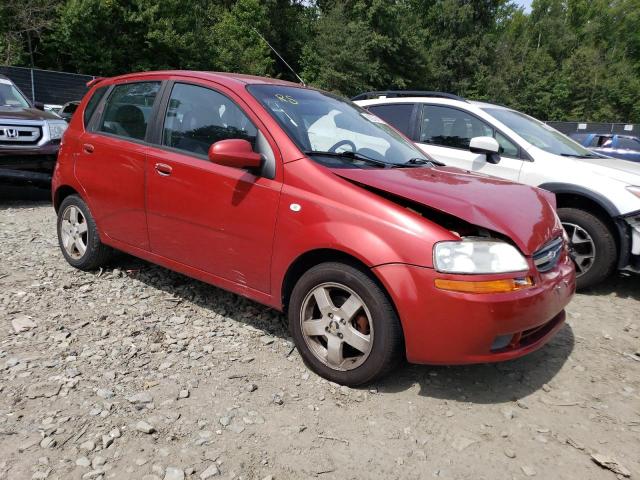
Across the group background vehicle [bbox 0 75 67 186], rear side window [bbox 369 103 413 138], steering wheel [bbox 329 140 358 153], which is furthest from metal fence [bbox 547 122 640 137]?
steering wheel [bbox 329 140 358 153]

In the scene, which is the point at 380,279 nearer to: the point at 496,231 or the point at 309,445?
the point at 496,231

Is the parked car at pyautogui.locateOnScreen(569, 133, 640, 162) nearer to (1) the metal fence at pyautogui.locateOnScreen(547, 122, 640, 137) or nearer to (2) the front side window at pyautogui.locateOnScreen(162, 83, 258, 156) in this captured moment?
(2) the front side window at pyautogui.locateOnScreen(162, 83, 258, 156)

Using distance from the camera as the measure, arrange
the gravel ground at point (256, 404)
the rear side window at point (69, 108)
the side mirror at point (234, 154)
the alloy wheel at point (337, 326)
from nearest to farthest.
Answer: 1. the gravel ground at point (256, 404)
2. the alloy wheel at point (337, 326)
3. the side mirror at point (234, 154)
4. the rear side window at point (69, 108)

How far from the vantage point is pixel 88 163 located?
410 cm

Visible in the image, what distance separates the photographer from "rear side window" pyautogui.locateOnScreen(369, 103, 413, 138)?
234 inches

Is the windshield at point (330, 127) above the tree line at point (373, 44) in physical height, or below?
below

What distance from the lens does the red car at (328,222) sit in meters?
2.55

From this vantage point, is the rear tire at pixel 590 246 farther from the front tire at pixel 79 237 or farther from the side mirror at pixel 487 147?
the front tire at pixel 79 237

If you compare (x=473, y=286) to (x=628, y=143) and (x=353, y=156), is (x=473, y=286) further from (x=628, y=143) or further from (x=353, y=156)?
(x=628, y=143)

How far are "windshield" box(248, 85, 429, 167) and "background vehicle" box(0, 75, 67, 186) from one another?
4206mm

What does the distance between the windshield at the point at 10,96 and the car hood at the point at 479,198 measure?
6.83m

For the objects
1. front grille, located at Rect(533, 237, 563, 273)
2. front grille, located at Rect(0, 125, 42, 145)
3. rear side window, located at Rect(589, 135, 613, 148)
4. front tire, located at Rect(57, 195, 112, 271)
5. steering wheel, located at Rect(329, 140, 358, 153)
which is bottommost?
front tire, located at Rect(57, 195, 112, 271)

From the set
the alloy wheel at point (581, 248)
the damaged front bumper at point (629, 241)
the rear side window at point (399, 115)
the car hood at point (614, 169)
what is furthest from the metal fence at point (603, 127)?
the damaged front bumper at point (629, 241)

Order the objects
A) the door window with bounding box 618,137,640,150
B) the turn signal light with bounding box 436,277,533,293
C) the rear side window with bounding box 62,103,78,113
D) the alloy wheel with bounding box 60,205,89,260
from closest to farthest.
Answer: the turn signal light with bounding box 436,277,533,293 → the alloy wheel with bounding box 60,205,89,260 → the rear side window with bounding box 62,103,78,113 → the door window with bounding box 618,137,640,150
